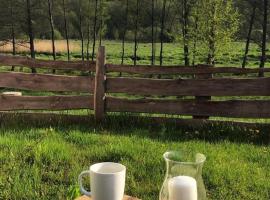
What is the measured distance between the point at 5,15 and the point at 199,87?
39.2 metres

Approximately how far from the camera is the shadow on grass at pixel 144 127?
746 cm

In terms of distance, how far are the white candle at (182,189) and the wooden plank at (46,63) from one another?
653 cm

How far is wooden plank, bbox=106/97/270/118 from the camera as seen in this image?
7.98 m

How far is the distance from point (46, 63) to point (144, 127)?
7.95 ft

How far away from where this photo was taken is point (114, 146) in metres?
6.14

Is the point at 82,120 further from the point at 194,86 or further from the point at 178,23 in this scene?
the point at 178,23

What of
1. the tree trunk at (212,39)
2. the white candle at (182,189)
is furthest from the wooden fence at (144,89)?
the tree trunk at (212,39)

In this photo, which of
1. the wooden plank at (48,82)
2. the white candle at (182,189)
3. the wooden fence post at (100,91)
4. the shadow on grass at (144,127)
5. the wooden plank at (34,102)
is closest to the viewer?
the white candle at (182,189)

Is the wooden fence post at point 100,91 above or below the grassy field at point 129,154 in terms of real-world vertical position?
above

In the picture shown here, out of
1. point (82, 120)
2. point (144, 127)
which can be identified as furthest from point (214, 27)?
point (144, 127)

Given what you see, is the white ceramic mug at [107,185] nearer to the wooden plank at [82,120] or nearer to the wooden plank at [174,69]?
the wooden plank at [82,120]

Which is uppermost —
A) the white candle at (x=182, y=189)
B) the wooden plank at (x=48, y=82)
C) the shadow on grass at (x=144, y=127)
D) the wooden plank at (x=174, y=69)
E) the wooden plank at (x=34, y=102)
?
the white candle at (x=182, y=189)

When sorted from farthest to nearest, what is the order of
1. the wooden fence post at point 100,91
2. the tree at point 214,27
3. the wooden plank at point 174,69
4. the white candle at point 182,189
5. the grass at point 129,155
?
the tree at point 214,27 < the wooden fence post at point 100,91 < the wooden plank at point 174,69 < the grass at point 129,155 < the white candle at point 182,189

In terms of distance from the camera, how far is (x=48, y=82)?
8570mm
